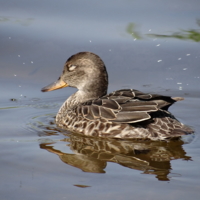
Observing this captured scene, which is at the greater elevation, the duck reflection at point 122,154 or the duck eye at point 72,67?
the duck eye at point 72,67

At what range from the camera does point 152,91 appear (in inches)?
354

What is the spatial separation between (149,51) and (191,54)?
0.86 metres

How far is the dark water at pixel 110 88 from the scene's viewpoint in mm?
5227

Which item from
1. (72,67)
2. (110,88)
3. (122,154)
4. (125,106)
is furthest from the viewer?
(110,88)

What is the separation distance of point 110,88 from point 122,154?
304cm

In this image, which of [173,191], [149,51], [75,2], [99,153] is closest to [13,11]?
[75,2]

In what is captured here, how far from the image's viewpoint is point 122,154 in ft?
20.7

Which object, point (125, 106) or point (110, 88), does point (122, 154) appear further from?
point (110, 88)

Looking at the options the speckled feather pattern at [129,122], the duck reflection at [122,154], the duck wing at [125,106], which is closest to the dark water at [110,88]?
the duck reflection at [122,154]

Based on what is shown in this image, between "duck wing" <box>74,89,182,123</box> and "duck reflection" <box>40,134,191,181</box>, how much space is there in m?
0.34

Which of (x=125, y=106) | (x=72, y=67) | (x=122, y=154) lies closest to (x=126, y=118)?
(x=125, y=106)

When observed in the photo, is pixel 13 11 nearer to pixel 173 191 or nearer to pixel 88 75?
pixel 88 75

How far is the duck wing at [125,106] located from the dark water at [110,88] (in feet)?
1.20

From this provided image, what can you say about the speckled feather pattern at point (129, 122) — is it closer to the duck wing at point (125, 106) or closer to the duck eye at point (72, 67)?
the duck wing at point (125, 106)
